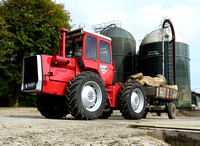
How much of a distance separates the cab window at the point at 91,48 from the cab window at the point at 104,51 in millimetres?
289

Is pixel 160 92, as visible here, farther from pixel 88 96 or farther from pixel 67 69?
pixel 67 69

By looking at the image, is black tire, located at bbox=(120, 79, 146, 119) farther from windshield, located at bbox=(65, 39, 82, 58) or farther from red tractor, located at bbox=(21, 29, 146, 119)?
windshield, located at bbox=(65, 39, 82, 58)

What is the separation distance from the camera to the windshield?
292 inches

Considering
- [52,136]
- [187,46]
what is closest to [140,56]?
[187,46]

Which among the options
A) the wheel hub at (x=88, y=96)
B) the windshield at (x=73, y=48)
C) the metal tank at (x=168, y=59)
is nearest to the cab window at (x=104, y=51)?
the windshield at (x=73, y=48)

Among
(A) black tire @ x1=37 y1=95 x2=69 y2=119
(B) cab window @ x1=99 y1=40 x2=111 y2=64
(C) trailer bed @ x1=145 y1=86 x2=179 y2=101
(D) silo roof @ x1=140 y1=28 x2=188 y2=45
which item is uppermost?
(D) silo roof @ x1=140 y1=28 x2=188 y2=45

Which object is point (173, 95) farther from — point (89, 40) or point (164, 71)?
point (164, 71)

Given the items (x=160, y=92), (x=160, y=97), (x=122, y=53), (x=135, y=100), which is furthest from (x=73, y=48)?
(x=122, y=53)

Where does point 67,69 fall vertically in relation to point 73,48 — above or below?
below

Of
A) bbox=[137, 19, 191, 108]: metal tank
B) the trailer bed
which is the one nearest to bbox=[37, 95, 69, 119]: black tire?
the trailer bed

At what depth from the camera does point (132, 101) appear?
8.23 m

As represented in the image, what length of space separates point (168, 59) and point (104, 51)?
45.6 ft

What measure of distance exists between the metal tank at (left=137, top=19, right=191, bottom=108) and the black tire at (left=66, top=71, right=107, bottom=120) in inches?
579

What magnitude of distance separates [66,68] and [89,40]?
131 centimetres
